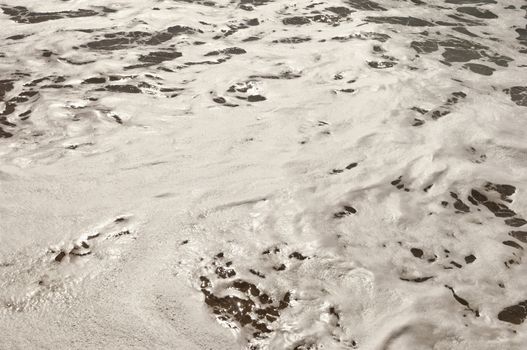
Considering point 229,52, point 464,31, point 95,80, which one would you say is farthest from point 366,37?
point 95,80

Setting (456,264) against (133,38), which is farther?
(133,38)

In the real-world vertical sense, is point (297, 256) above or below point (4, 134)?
below

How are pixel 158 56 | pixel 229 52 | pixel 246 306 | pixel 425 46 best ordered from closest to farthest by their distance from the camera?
1. pixel 246 306
2. pixel 158 56
3. pixel 229 52
4. pixel 425 46

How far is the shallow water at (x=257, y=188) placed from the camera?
215 cm

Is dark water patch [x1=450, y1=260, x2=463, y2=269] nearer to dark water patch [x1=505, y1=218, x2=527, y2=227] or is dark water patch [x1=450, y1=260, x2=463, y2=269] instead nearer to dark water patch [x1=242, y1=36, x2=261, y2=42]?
dark water patch [x1=505, y1=218, x2=527, y2=227]

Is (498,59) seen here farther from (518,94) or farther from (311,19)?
(311,19)

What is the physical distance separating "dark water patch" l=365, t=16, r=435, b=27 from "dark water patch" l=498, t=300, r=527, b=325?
14.0 ft

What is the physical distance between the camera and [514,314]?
88.9 inches

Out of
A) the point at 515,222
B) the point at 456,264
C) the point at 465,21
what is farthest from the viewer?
the point at 465,21

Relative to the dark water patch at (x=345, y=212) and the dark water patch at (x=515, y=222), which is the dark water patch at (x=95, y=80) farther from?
the dark water patch at (x=515, y=222)

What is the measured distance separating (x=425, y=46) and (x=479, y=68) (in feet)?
2.23

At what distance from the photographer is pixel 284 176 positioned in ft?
10.1

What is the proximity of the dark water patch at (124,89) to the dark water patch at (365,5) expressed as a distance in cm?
343

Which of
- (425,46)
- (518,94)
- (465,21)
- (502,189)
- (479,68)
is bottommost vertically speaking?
(502,189)
